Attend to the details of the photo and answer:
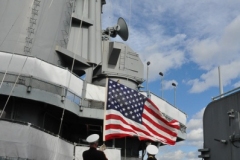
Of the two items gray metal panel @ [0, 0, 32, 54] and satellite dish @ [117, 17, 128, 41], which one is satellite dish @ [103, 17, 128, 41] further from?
gray metal panel @ [0, 0, 32, 54]

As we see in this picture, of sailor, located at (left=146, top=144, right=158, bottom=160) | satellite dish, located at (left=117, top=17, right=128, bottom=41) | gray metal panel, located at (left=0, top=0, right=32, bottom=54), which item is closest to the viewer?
sailor, located at (left=146, top=144, right=158, bottom=160)

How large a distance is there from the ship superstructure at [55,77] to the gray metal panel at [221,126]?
558 cm

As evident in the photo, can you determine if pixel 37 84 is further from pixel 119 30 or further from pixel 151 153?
pixel 119 30

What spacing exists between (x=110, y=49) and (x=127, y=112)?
8.57 meters

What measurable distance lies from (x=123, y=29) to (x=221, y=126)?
629 inches

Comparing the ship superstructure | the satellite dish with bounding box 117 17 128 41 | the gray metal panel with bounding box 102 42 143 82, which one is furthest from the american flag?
the satellite dish with bounding box 117 17 128 41

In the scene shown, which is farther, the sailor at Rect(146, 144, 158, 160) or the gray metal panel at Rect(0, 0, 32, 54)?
the gray metal panel at Rect(0, 0, 32, 54)

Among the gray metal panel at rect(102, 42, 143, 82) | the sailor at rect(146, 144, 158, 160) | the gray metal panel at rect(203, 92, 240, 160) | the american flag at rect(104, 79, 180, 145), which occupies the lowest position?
the sailor at rect(146, 144, 158, 160)

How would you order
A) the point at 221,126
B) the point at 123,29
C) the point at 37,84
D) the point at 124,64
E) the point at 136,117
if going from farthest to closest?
the point at 123,29 → the point at 124,64 → the point at 37,84 → the point at 136,117 → the point at 221,126

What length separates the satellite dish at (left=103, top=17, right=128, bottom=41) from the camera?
24.2 meters

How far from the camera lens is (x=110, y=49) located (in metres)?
21.6

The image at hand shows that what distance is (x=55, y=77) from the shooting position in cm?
1521

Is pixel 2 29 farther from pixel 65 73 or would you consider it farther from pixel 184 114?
pixel 184 114

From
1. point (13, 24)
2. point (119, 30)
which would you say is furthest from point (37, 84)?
point (119, 30)
